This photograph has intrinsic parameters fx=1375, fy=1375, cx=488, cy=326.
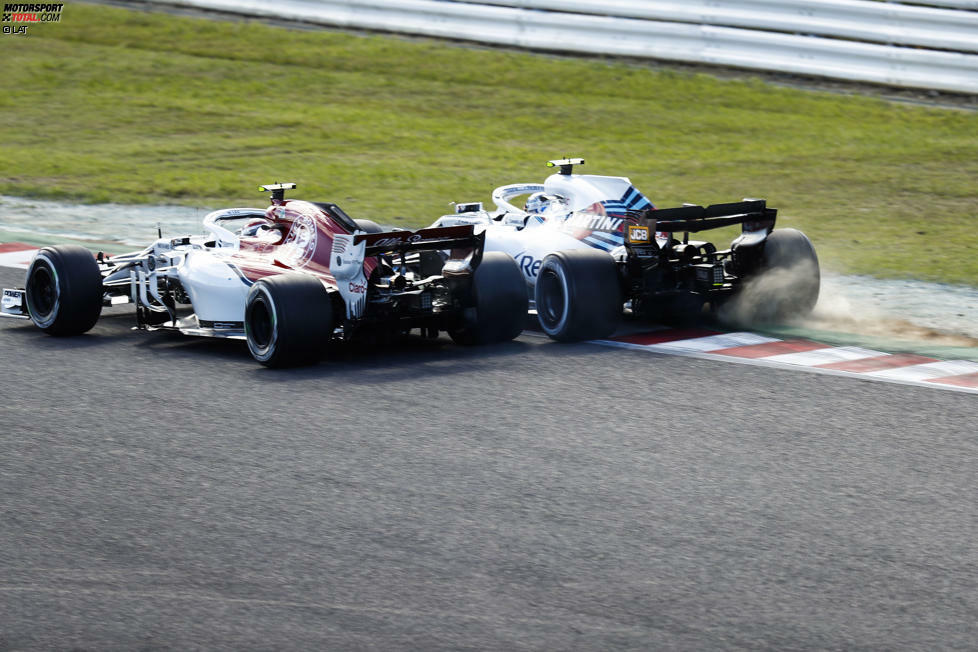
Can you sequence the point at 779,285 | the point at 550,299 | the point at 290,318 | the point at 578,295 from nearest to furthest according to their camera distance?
1. the point at 290,318
2. the point at 578,295
3. the point at 550,299
4. the point at 779,285

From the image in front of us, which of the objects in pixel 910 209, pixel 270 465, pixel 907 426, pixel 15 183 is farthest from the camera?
pixel 15 183

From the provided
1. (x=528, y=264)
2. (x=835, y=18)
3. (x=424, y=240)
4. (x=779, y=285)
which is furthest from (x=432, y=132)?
(x=424, y=240)

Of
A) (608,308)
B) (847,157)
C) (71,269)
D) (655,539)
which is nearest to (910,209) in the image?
(847,157)

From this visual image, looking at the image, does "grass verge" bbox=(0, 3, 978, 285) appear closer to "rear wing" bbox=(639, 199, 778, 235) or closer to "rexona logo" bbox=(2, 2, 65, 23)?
"rexona logo" bbox=(2, 2, 65, 23)

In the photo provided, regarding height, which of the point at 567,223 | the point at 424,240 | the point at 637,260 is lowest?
the point at 637,260

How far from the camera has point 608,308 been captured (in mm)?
10227

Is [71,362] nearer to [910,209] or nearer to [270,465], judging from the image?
[270,465]

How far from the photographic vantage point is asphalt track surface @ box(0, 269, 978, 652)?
17.2 ft

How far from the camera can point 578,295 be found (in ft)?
33.1

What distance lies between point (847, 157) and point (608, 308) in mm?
9471

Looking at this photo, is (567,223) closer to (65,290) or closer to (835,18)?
(65,290)

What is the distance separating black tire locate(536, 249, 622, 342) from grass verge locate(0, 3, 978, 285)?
11.9ft

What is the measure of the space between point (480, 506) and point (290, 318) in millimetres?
2871

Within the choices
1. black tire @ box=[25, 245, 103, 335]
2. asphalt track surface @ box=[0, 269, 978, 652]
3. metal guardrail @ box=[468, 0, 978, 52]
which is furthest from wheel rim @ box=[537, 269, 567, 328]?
metal guardrail @ box=[468, 0, 978, 52]
